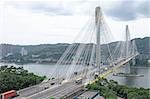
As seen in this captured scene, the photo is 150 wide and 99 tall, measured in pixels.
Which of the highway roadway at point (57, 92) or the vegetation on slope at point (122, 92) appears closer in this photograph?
the highway roadway at point (57, 92)

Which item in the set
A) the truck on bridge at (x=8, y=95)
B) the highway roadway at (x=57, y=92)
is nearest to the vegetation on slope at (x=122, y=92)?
the highway roadway at (x=57, y=92)

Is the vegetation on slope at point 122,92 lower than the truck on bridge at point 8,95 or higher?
lower

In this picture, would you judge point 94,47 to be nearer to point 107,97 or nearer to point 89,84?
point 89,84

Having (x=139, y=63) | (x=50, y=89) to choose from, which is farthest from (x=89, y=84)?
(x=139, y=63)

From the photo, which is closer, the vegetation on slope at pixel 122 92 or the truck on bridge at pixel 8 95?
the truck on bridge at pixel 8 95

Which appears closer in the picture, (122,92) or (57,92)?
(57,92)

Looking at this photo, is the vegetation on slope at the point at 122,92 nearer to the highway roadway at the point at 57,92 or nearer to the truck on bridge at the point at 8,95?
the highway roadway at the point at 57,92

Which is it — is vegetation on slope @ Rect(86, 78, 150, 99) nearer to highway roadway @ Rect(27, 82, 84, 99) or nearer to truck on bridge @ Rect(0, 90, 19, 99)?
highway roadway @ Rect(27, 82, 84, 99)

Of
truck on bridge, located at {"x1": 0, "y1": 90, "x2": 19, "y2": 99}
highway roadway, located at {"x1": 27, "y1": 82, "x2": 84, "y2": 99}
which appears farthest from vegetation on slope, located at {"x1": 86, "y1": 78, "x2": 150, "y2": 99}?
truck on bridge, located at {"x1": 0, "y1": 90, "x2": 19, "y2": 99}

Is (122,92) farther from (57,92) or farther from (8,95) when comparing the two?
(8,95)

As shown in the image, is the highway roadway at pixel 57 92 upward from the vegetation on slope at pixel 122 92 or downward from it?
upward

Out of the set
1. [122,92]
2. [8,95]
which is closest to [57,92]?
[8,95]
